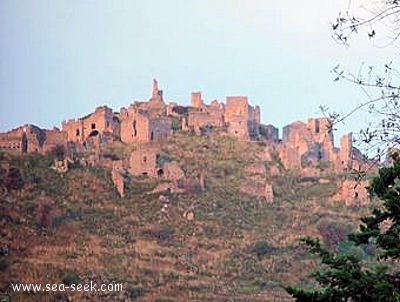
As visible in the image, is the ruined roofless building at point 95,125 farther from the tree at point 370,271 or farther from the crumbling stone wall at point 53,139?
the tree at point 370,271

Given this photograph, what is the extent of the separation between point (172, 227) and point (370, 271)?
36.3 meters

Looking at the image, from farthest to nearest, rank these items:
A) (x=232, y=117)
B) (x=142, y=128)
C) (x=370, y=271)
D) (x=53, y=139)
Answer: (x=232, y=117) < (x=142, y=128) < (x=53, y=139) < (x=370, y=271)

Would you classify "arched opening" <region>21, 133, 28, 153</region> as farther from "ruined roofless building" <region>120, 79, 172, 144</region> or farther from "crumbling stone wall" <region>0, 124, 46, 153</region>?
"ruined roofless building" <region>120, 79, 172, 144</region>

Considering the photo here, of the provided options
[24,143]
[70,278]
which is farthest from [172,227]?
→ [24,143]

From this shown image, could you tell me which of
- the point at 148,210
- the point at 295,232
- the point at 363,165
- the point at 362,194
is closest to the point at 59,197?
the point at 148,210

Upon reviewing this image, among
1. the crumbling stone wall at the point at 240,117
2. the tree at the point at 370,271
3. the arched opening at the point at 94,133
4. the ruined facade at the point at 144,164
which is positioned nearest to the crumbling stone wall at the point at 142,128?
the arched opening at the point at 94,133

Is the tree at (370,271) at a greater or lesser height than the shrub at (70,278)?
greater

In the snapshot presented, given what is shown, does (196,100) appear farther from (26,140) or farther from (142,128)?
(26,140)

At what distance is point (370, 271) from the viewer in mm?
7570

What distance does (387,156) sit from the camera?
23.1ft

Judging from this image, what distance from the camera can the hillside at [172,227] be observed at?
34312 mm

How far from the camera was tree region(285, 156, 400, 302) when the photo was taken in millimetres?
7109

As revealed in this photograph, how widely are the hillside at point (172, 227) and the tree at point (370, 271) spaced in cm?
2224

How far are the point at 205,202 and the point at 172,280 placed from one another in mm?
12870
